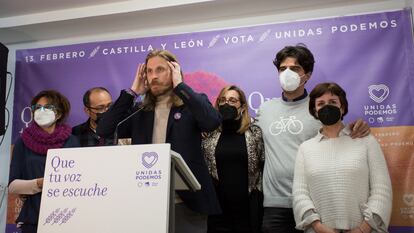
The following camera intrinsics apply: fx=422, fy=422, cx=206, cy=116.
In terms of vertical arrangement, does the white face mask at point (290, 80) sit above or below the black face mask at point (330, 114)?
above

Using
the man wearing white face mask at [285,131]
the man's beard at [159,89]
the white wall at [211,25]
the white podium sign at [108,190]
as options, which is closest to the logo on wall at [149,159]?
the white podium sign at [108,190]

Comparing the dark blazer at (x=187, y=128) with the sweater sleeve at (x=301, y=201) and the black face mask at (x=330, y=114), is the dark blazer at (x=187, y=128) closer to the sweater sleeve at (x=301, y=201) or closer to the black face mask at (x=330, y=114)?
the sweater sleeve at (x=301, y=201)

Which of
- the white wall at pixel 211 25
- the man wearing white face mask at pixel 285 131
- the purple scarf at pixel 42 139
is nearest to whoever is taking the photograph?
the man wearing white face mask at pixel 285 131

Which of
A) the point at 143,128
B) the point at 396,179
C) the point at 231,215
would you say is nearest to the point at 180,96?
the point at 143,128

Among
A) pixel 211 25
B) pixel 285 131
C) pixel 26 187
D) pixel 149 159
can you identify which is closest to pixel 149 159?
pixel 149 159

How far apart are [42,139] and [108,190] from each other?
1.42 m

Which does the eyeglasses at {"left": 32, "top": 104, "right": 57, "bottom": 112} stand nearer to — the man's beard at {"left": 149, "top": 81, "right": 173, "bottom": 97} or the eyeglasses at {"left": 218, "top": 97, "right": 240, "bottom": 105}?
the man's beard at {"left": 149, "top": 81, "right": 173, "bottom": 97}

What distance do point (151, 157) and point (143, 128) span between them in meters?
0.70

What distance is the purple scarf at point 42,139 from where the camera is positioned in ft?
9.48

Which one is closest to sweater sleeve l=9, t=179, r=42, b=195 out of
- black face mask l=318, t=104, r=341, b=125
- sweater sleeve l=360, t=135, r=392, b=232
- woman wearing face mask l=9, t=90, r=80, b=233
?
woman wearing face mask l=9, t=90, r=80, b=233

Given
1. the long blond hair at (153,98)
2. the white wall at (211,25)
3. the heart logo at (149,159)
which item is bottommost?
the heart logo at (149,159)

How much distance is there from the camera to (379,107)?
10.2ft

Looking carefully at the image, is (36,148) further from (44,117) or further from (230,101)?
(230,101)

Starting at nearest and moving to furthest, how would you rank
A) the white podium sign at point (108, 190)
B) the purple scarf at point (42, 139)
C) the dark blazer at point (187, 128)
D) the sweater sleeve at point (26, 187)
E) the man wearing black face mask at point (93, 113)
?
the white podium sign at point (108, 190)
the dark blazer at point (187, 128)
the sweater sleeve at point (26, 187)
the purple scarf at point (42, 139)
the man wearing black face mask at point (93, 113)
